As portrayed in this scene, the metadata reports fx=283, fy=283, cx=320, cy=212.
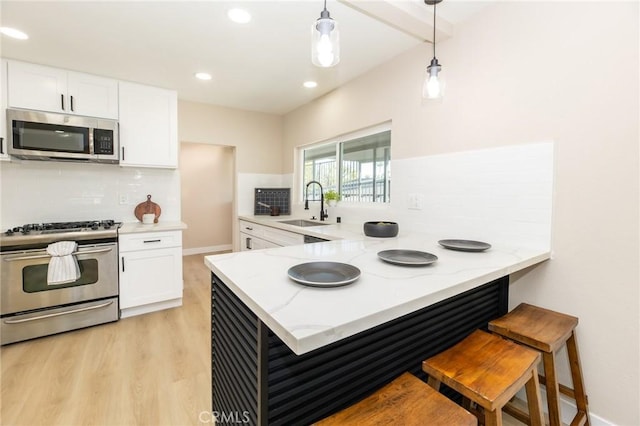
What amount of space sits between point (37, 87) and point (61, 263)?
5.26ft

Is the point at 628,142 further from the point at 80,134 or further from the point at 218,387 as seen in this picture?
the point at 80,134

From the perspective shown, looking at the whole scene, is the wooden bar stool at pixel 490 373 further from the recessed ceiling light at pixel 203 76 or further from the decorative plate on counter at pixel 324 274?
the recessed ceiling light at pixel 203 76

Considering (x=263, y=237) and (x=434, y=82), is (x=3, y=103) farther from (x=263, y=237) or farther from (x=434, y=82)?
(x=434, y=82)

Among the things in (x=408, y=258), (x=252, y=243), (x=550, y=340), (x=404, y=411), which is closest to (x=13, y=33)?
(x=252, y=243)

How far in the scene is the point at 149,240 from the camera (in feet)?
9.13

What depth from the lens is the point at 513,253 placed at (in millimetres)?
1509

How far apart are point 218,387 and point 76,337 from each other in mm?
1878

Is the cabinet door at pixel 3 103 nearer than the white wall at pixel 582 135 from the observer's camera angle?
No

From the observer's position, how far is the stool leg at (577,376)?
55.4 inches

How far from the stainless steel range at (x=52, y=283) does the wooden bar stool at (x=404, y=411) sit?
263 centimetres

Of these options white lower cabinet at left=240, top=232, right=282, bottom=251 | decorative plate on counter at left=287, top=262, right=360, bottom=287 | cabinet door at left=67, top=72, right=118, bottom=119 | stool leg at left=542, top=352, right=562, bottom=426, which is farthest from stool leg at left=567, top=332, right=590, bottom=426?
cabinet door at left=67, top=72, right=118, bottom=119

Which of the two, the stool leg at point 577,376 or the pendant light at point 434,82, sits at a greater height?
the pendant light at point 434,82

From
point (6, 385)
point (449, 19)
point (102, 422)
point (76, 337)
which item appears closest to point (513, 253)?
point (449, 19)

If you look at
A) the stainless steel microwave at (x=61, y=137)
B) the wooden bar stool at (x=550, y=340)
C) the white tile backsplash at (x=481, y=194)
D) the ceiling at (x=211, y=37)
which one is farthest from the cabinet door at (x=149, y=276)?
the wooden bar stool at (x=550, y=340)
